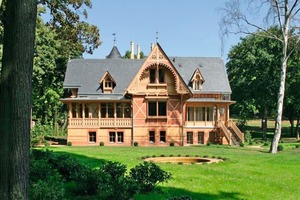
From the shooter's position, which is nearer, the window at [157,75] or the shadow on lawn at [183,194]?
the shadow on lawn at [183,194]

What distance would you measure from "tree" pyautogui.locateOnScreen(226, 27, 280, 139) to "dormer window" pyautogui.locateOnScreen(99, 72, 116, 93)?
759 inches

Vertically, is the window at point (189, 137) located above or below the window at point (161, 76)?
below

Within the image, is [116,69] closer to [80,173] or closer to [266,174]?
[266,174]

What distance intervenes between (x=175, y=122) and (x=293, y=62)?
62.6ft

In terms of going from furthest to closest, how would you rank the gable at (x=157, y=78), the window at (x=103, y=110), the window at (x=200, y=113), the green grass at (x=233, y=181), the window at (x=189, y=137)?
the window at (x=200, y=113)
the window at (x=189, y=137)
the window at (x=103, y=110)
the gable at (x=157, y=78)
the green grass at (x=233, y=181)

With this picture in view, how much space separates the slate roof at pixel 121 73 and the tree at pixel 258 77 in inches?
312

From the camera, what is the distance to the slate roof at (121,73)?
39.3m

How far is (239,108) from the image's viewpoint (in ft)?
172

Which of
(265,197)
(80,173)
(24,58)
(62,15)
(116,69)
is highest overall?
(62,15)

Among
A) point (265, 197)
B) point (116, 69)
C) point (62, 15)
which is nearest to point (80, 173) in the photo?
point (265, 197)

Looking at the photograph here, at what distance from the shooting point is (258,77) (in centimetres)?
4862

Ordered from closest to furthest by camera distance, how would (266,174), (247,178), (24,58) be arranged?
1. (24,58)
2. (247,178)
3. (266,174)

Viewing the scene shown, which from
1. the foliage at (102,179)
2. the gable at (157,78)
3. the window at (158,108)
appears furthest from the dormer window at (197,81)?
the foliage at (102,179)

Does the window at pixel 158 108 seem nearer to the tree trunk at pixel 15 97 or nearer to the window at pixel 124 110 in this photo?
the window at pixel 124 110
